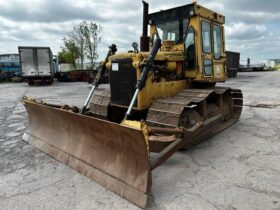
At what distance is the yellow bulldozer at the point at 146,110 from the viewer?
12.1ft

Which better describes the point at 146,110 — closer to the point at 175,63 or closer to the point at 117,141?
the point at 175,63

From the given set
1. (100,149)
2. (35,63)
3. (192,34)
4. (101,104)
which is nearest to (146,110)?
(101,104)

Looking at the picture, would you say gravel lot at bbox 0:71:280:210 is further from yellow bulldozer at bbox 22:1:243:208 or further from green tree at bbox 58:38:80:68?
green tree at bbox 58:38:80:68

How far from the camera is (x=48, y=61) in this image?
73.7 feet

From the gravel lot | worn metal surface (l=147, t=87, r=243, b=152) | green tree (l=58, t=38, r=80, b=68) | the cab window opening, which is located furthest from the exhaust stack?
green tree (l=58, t=38, r=80, b=68)

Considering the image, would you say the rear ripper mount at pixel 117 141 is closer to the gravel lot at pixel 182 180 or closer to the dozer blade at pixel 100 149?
the dozer blade at pixel 100 149

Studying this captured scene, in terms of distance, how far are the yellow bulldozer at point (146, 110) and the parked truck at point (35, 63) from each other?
17.3m

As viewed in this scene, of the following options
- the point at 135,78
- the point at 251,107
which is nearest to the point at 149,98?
the point at 135,78

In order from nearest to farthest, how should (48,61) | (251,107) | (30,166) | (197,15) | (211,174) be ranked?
(211,174)
(30,166)
(197,15)
(251,107)
(48,61)

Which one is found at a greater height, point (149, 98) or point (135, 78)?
point (135, 78)

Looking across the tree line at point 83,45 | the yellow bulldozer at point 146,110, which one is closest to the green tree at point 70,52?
the tree line at point 83,45

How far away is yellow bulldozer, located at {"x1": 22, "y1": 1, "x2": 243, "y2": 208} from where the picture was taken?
3689 millimetres

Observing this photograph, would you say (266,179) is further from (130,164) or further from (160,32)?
(160,32)

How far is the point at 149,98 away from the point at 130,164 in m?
1.79
